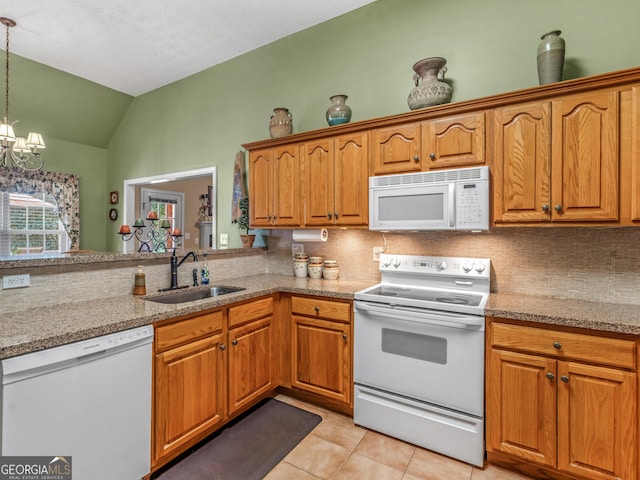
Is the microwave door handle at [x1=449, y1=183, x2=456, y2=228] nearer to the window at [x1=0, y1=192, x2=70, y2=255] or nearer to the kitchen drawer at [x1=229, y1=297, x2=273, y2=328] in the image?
the kitchen drawer at [x1=229, y1=297, x2=273, y2=328]

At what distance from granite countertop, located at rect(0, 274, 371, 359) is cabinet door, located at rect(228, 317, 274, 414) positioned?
0.25 meters

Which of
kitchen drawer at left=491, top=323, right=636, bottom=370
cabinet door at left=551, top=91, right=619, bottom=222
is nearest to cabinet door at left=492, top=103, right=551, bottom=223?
cabinet door at left=551, top=91, right=619, bottom=222

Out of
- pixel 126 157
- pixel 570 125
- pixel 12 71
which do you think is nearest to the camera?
pixel 570 125

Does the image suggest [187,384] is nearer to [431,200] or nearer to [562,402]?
[431,200]

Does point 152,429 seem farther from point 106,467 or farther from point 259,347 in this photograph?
point 259,347

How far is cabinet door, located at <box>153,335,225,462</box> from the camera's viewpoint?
1.70 metres

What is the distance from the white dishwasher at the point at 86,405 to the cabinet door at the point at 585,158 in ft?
7.66

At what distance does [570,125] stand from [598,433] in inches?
61.8

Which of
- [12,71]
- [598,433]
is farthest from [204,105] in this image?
[598,433]

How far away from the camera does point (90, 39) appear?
10.6 feet

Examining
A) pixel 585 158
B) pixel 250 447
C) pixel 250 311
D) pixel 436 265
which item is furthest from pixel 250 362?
pixel 585 158

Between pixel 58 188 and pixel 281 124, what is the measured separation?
382cm

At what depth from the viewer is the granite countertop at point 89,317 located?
128cm

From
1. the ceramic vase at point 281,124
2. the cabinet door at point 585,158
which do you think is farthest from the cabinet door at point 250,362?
the cabinet door at point 585,158
